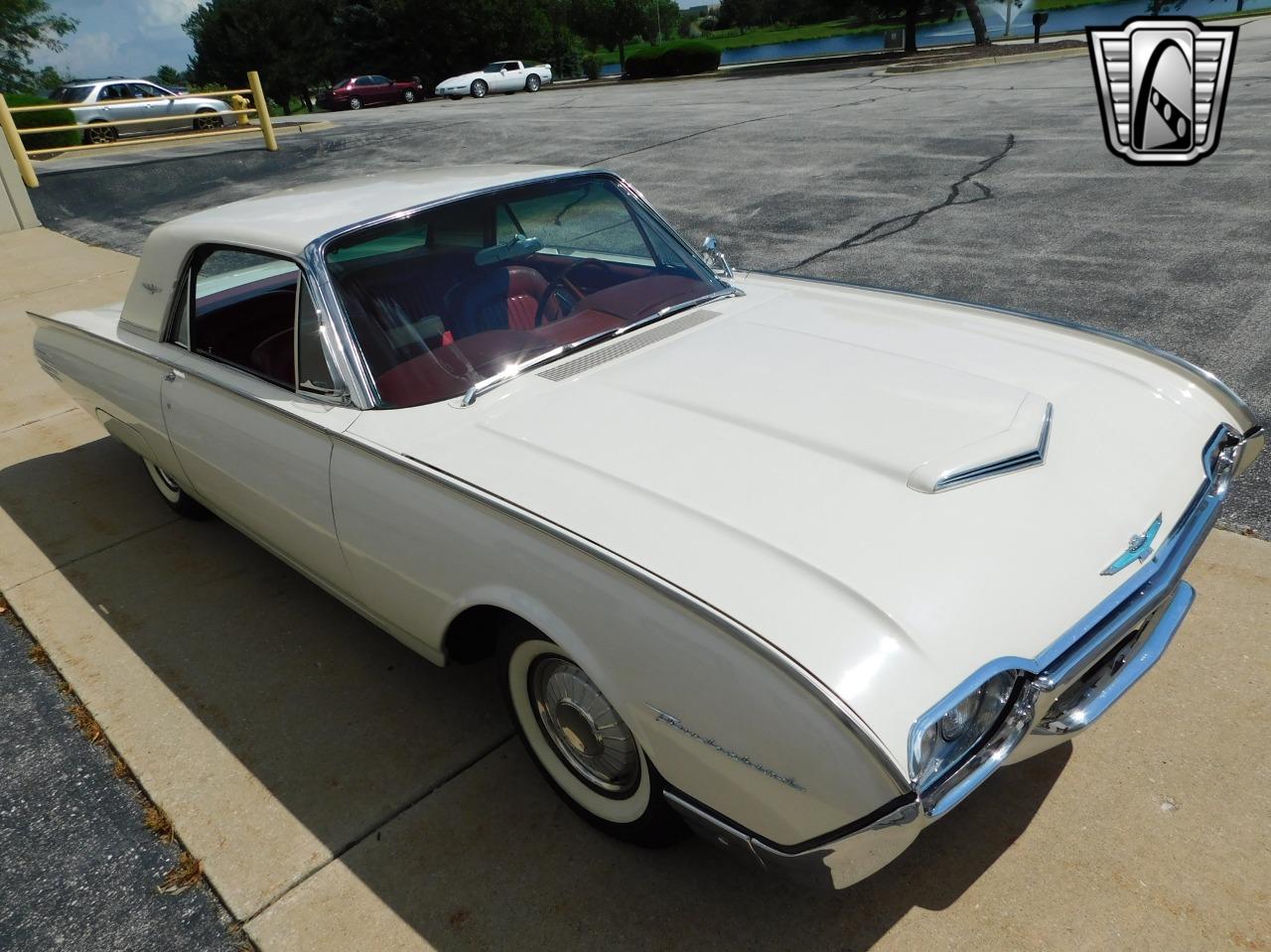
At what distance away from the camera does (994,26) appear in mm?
53156

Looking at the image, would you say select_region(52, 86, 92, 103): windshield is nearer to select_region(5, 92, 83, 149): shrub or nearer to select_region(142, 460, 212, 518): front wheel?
select_region(5, 92, 83, 149): shrub

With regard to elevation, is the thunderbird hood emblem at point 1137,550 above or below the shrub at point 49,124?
below

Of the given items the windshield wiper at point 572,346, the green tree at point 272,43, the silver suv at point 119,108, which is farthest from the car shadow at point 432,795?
the green tree at point 272,43

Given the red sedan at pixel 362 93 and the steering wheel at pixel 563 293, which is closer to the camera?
the steering wheel at pixel 563 293

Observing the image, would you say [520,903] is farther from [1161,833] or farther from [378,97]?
[378,97]

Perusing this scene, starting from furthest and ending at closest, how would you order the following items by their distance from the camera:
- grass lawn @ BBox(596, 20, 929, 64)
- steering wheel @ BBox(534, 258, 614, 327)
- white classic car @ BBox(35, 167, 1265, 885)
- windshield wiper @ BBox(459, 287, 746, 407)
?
grass lawn @ BBox(596, 20, 929, 64), steering wheel @ BBox(534, 258, 614, 327), windshield wiper @ BBox(459, 287, 746, 407), white classic car @ BBox(35, 167, 1265, 885)

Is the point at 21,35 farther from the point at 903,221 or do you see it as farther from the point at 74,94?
the point at 903,221

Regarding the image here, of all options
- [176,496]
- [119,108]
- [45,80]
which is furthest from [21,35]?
[176,496]

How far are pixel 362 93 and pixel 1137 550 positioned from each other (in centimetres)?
3697

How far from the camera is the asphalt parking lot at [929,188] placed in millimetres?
5543

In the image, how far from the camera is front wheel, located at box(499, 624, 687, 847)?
→ 213 centimetres

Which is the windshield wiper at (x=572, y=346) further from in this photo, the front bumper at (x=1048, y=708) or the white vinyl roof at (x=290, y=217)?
the front bumper at (x=1048, y=708)

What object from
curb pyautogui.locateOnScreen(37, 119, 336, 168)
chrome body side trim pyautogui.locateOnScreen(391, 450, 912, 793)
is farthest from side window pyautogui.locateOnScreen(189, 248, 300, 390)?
curb pyautogui.locateOnScreen(37, 119, 336, 168)

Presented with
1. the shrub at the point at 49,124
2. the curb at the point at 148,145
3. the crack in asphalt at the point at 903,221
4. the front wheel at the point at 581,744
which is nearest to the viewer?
the front wheel at the point at 581,744
